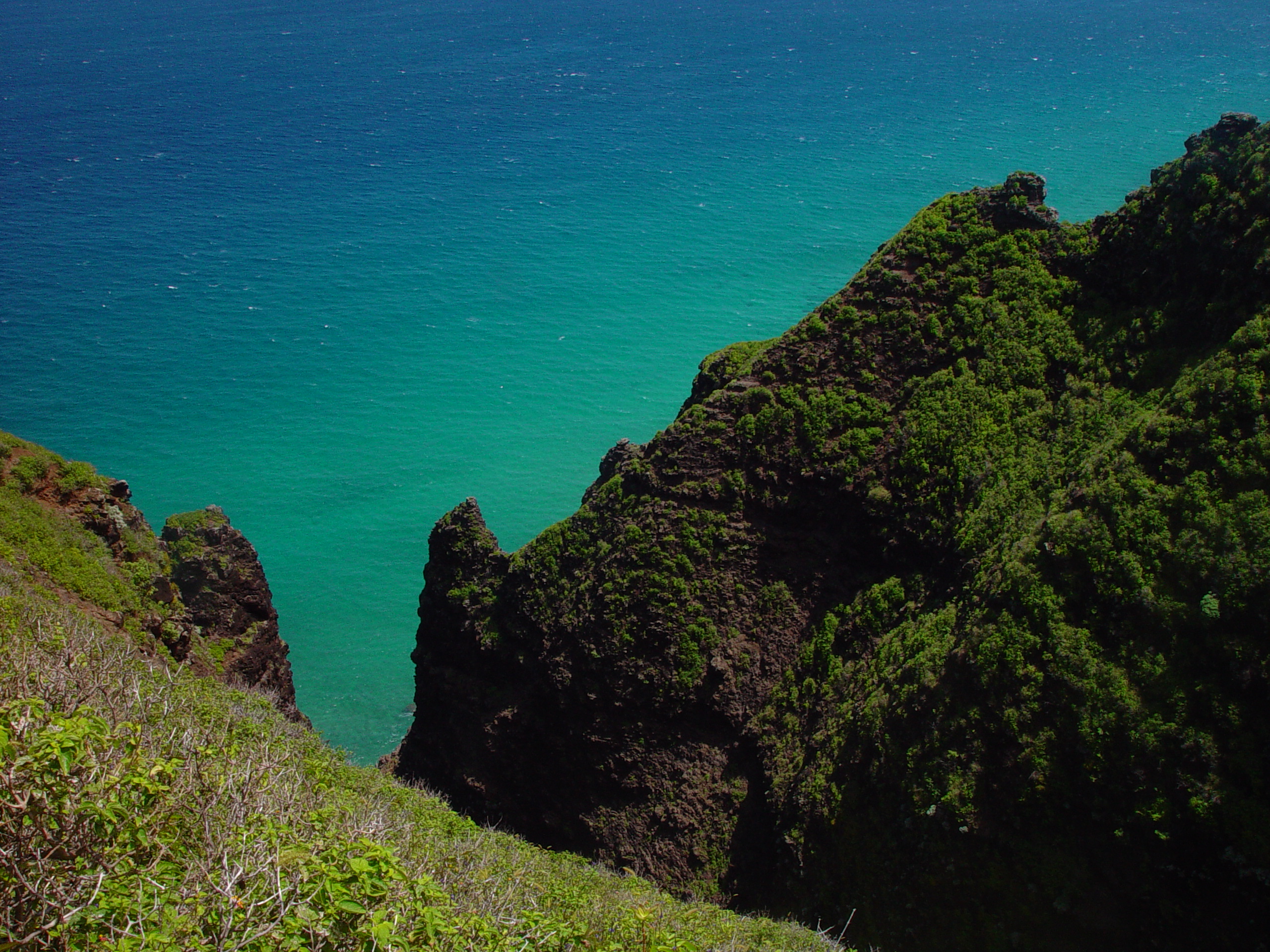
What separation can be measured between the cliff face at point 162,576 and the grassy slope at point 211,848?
5.06 metres

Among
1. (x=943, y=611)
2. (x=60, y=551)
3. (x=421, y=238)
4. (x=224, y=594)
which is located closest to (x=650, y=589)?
(x=943, y=611)

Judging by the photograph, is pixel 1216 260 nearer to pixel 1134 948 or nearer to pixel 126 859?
pixel 1134 948

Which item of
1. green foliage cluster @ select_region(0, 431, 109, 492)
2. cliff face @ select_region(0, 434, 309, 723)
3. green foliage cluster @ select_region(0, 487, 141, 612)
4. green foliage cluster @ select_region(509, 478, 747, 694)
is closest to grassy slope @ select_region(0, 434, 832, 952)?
green foliage cluster @ select_region(0, 487, 141, 612)

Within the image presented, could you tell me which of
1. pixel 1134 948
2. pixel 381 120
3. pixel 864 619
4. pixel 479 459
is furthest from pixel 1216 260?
pixel 381 120

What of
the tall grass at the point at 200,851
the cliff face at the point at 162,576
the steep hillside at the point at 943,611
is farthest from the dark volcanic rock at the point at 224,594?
the tall grass at the point at 200,851

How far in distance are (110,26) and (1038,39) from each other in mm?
189648

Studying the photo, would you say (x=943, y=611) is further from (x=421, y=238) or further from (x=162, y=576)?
(x=421, y=238)

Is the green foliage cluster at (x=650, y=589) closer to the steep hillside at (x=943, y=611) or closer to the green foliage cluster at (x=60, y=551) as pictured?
the steep hillside at (x=943, y=611)

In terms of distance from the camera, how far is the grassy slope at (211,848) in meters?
10.4

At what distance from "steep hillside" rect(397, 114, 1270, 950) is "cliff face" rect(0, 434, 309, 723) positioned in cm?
707

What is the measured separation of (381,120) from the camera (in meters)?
135

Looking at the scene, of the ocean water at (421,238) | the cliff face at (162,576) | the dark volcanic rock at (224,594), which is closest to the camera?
the cliff face at (162,576)

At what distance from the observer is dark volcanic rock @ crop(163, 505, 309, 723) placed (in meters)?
35.1

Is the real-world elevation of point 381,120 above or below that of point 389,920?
above
